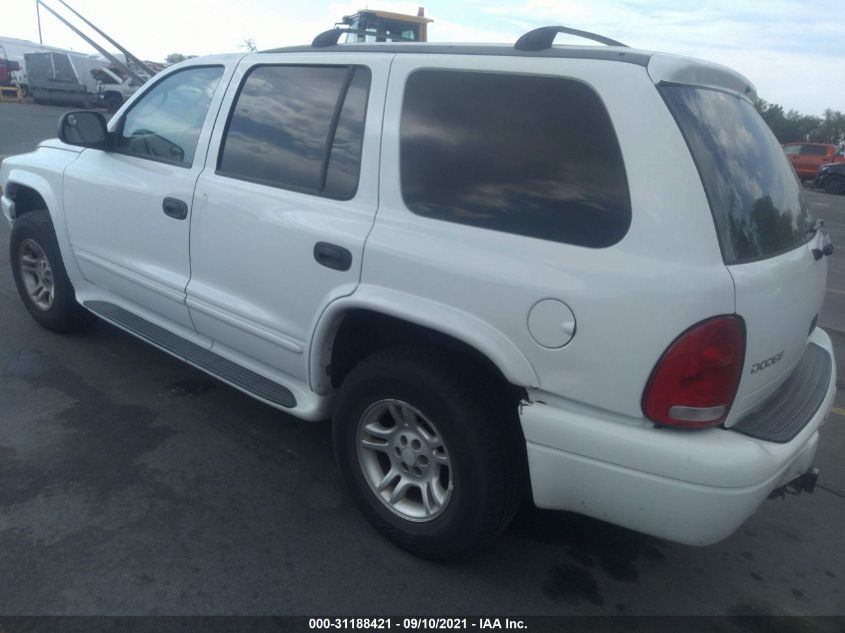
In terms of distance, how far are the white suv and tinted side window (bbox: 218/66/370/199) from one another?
13mm

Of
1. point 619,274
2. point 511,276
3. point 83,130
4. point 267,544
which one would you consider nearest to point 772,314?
point 619,274

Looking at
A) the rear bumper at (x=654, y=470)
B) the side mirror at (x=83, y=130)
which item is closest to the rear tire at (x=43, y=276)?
the side mirror at (x=83, y=130)

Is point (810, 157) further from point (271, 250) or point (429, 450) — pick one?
point (429, 450)

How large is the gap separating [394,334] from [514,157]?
89 centimetres

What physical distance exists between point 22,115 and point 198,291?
21611 mm

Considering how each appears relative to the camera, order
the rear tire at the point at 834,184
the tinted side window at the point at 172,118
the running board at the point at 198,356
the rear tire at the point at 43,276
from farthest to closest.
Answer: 1. the rear tire at the point at 834,184
2. the rear tire at the point at 43,276
3. the tinted side window at the point at 172,118
4. the running board at the point at 198,356

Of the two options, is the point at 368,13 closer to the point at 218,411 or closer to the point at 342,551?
the point at 218,411

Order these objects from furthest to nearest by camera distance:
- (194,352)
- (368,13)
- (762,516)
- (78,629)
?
(368,13) < (194,352) < (762,516) < (78,629)

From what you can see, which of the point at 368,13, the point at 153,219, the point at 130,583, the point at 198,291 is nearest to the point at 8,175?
the point at 153,219

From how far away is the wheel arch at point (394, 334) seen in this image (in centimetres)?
235

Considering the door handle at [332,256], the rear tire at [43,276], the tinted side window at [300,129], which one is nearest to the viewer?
the door handle at [332,256]

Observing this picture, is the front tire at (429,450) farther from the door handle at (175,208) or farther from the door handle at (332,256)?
the door handle at (175,208)

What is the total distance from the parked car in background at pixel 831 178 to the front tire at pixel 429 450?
84.3ft

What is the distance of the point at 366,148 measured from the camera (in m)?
2.80
